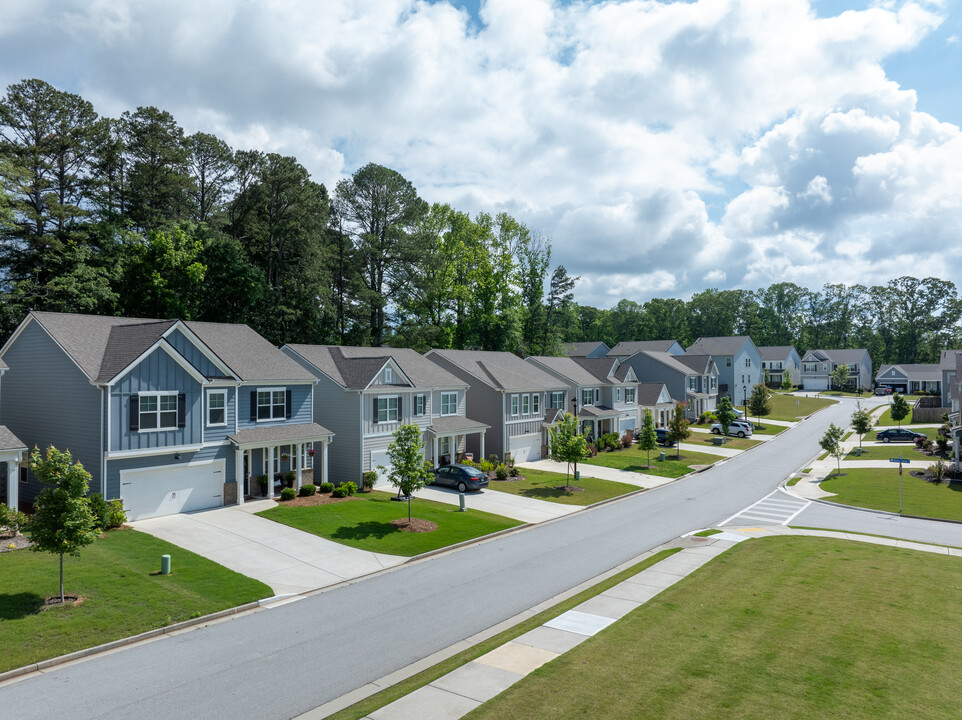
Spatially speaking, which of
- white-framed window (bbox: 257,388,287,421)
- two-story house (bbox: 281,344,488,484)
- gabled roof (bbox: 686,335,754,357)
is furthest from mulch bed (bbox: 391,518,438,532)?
gabled roof (bbox: 686,335,754,357)

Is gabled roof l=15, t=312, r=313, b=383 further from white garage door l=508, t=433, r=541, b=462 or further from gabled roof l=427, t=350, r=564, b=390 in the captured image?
white garage door l=508, t=433, r=541, b=462

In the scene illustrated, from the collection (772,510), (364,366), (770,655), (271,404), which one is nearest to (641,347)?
(772,510)

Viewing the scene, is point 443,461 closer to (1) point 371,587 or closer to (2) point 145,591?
(1) point 371,587

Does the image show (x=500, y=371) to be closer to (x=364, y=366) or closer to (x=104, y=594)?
(x=364, y=366)

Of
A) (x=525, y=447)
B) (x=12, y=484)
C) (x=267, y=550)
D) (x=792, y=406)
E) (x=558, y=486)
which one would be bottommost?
(x=558, y=486)

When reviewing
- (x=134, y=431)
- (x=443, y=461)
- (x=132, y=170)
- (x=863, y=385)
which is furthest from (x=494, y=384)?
(x=863, y=385)

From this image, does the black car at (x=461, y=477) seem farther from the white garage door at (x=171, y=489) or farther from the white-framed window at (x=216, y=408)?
the white-framed window at (x=216, y=408)
